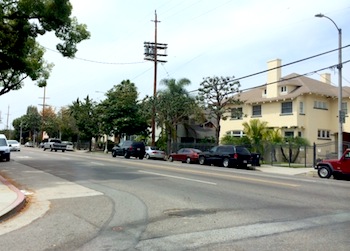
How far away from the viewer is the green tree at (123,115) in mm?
53156

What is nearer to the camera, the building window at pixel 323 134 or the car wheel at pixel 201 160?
the car wheel at pixel 201 160

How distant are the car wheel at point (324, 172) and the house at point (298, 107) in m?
15.9

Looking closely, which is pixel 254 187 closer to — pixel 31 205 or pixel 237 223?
pixel 237 223

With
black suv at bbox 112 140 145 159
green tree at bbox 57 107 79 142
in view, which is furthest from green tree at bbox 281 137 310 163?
green tree at bbox 57 107 79 142

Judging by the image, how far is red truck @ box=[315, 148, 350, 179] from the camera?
67.3 feet

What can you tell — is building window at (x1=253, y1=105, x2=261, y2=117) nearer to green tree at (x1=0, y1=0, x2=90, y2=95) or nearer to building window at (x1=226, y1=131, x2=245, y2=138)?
building window at (x1=226, y1=131, x2=245, y2=138)

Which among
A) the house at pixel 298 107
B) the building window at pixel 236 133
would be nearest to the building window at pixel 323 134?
the house at pixel 298 107

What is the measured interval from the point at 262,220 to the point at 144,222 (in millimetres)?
2456

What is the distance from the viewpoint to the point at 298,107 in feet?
122

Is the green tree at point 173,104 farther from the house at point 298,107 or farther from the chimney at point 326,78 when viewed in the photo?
the chimney at point 326,78

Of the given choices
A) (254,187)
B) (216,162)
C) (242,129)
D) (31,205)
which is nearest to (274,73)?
(242,129)

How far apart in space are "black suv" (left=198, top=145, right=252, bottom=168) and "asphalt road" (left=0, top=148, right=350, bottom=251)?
1477cm

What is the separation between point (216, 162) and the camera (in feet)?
101

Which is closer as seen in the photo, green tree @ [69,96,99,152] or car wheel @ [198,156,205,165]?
car wheel @ [198,156,205,165]
